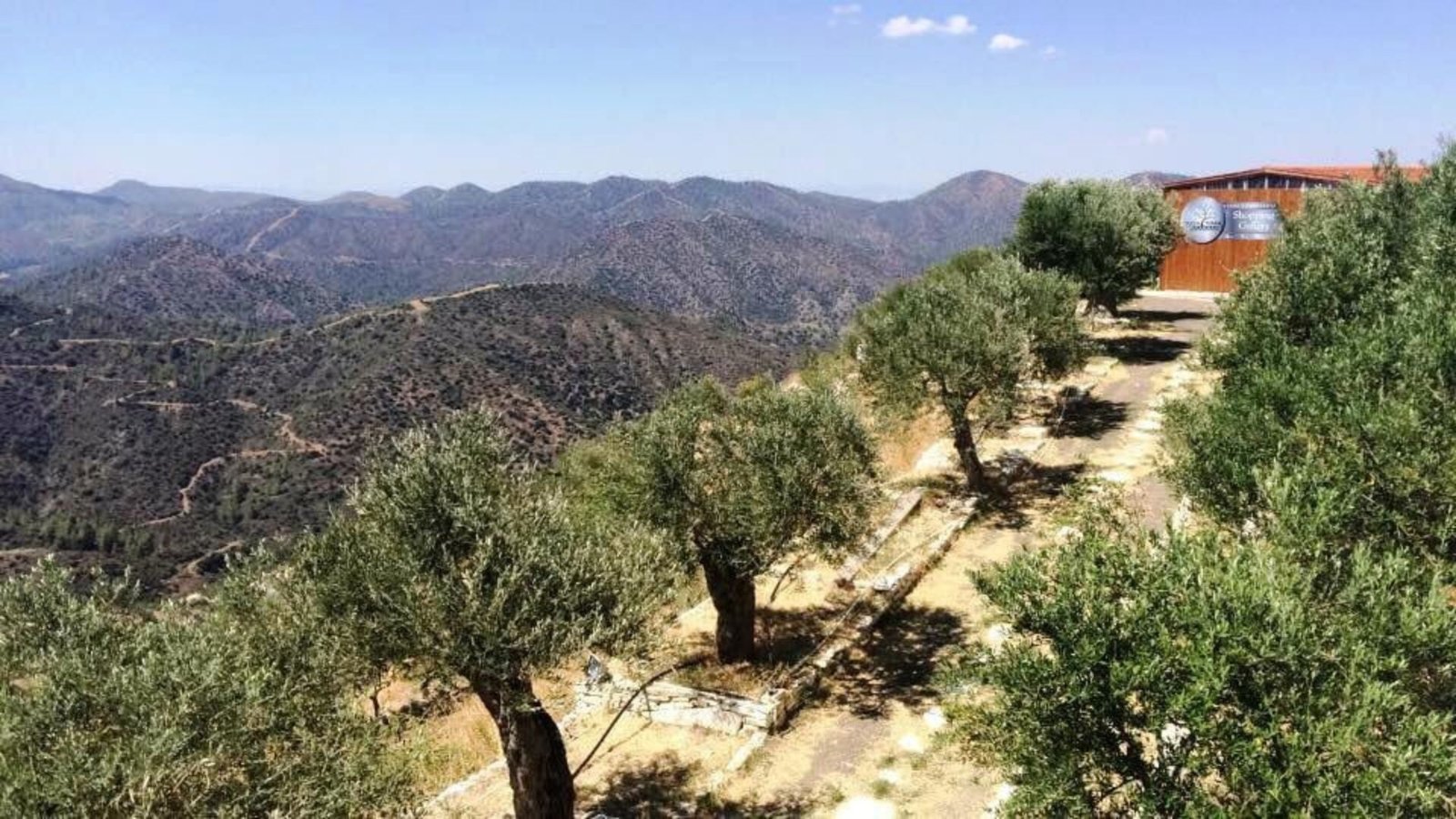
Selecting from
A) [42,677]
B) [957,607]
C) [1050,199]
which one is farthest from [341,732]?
[1050,199]

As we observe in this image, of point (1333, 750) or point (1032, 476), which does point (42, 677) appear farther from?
point (1032, 476)

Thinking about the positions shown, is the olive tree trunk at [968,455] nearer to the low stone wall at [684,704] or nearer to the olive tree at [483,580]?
the low stone wall at [684,704]

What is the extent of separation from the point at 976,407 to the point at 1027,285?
7202mm

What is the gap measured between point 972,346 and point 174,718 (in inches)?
1009

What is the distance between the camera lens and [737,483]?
22812mm

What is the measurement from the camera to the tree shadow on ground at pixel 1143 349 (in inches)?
1930

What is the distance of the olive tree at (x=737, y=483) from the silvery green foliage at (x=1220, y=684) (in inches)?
367

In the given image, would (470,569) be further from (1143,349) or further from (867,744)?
(1143,349)

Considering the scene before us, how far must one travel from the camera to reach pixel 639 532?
63.4 ft

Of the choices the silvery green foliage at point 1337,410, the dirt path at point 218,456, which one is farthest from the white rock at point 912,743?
the dirt path at point 218,456

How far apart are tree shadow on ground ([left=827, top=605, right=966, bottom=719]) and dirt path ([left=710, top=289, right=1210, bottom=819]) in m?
0.03

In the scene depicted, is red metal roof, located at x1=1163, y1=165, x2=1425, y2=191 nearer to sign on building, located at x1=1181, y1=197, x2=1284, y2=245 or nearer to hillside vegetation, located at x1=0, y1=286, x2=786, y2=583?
sign on building, located at x1=1181, y1=197, x2=1284, y2=245

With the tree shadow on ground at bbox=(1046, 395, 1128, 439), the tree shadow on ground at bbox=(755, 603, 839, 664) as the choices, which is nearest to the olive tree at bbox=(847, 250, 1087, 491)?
the tree shadow on ground at bbox=(1046, 395, 1128, 439)

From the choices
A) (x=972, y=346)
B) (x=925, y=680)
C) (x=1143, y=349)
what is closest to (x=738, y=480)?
(x=925, y=680)
